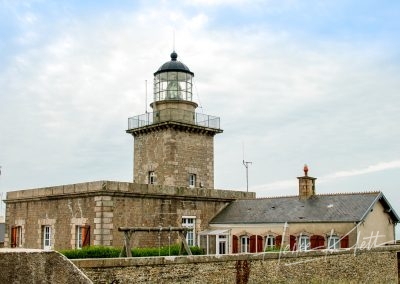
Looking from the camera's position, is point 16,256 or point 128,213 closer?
point 16,256

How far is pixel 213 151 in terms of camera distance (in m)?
25.9

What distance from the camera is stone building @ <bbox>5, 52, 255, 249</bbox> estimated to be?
1861 cm

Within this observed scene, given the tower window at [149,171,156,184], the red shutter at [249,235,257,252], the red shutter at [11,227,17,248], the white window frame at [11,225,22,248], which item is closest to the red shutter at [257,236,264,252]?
the red shutter at [249,235,257,252]

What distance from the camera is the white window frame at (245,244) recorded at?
20.9 meters

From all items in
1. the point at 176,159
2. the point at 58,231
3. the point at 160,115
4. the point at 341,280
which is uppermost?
the point at 160,115

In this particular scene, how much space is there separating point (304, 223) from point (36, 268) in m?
18.3

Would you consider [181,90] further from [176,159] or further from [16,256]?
[16,256]

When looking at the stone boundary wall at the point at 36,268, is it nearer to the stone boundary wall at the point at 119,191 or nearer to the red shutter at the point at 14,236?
the stone boundary wall at the point at 119,191

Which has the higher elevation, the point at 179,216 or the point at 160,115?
the point at 160,115

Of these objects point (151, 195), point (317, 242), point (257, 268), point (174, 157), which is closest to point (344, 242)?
point (317, 242)

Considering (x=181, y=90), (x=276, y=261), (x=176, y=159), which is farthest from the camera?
(x=181, y=90)

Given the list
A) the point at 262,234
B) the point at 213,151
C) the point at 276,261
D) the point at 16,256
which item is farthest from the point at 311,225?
the point at 16,256

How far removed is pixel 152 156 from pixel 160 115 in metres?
2.11

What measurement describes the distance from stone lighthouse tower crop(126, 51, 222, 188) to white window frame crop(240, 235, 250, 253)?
4437 millimetres
